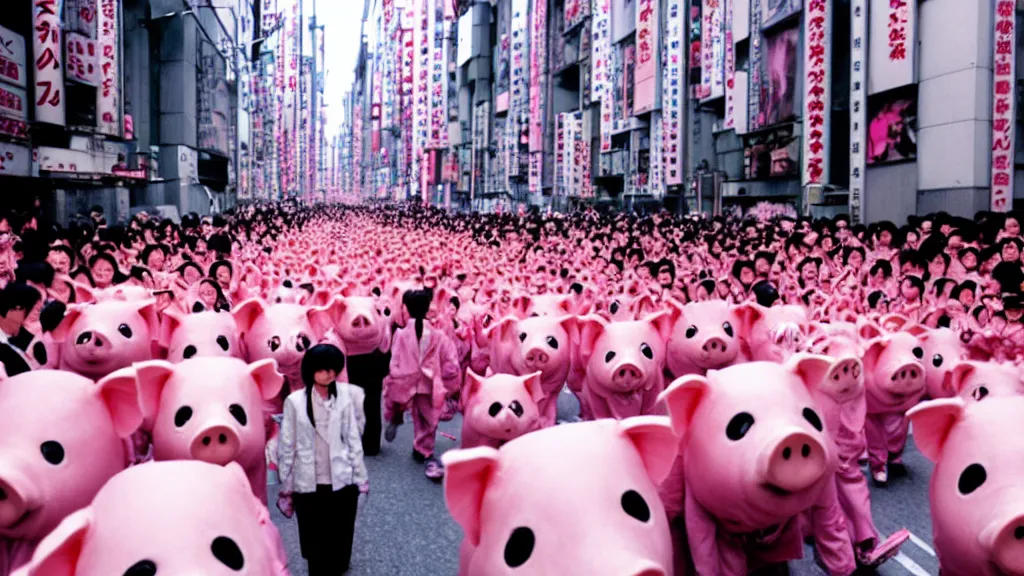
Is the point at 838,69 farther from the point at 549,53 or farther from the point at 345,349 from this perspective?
the point at 549,53

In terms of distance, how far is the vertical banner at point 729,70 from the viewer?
2730cm

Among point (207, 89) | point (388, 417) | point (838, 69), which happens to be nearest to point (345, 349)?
point (388, 417)

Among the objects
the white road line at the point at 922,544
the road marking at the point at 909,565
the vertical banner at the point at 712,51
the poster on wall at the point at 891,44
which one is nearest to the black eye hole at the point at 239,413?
the road marking at the point at 909,565

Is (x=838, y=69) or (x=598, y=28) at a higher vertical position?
(x=598, y=28)

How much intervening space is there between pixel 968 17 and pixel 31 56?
67.2 ft

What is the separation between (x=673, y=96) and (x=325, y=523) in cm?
2727

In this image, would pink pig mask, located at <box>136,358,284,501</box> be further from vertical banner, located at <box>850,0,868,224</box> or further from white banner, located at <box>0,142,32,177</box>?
vertical banner, located at <box>850,0,868,224</box>

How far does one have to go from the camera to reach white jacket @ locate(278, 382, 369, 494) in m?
5.05

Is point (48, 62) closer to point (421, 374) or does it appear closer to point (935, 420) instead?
point (421, 374)

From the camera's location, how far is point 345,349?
7988 millimetres

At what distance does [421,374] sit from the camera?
26.0 ft

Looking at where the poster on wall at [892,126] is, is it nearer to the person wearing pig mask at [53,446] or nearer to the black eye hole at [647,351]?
the black eye hole at [647,351]

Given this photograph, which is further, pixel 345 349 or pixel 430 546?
pixel 345 349

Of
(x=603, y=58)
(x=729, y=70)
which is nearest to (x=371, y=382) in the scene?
(x=729, y=70)
